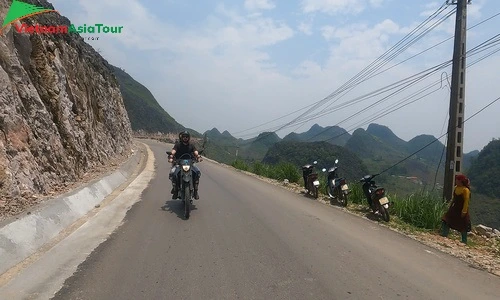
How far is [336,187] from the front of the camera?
492 inches

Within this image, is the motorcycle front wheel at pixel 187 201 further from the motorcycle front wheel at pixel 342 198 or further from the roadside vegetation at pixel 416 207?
the motorcycle front wheel at pixel 342 198

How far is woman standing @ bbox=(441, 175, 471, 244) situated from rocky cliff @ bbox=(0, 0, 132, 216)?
29.2ft

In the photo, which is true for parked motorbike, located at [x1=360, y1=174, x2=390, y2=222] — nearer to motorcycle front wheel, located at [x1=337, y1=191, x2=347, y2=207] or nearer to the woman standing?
motorcycle front wheel, located at [x1=337, y1=191, x2=347, y2=207]

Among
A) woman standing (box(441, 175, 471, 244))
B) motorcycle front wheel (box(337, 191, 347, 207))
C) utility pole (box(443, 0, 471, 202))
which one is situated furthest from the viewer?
motorcycle front wheel (box(337, 191, 347, 207))

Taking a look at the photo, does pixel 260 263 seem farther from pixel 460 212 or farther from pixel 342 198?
pixel 342 198

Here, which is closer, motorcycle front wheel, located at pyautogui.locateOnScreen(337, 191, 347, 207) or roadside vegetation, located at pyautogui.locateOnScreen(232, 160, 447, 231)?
roadside vegetation, located at pyautogui.locateOnScreen(232, 160, 447, 231)

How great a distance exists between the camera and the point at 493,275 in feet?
19.8

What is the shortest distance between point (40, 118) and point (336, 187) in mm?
8685

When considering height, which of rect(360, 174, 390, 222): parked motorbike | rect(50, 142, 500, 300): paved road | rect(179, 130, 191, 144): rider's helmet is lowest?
rect(50, 142, 500, 300): paved road

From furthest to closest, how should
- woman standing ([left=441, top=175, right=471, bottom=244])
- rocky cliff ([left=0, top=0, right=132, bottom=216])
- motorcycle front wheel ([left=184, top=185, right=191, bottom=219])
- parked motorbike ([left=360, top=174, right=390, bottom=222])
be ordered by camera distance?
1. parked motorbike ([left=360, top=174, right=390, bottom=222])
2. woman standing ([left=441, top=175, right=471, bottom=244])
3. motorcycle front wheel ([left=184, top=185, right=191, bottom=219])
4. rocky cliff ([left=0, top=0, right=132, bottom=216])

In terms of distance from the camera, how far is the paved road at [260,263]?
14.6 feet

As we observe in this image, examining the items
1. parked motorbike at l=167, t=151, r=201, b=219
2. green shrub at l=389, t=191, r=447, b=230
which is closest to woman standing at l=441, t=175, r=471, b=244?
green shrub at l=389, t=191, r=447, b=230

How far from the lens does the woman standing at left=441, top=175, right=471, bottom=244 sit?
885 cm

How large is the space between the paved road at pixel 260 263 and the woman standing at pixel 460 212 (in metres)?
1.68
